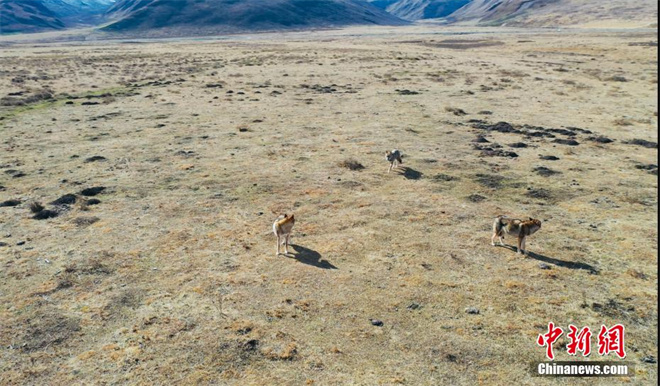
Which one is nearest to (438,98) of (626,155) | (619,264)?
(626,155)

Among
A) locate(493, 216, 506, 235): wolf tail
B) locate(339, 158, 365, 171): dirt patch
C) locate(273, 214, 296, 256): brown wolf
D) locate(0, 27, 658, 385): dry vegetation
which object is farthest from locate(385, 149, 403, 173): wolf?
locate(273, 214, 296, 256): brown wolf

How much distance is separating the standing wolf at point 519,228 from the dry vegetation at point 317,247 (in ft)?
2.01

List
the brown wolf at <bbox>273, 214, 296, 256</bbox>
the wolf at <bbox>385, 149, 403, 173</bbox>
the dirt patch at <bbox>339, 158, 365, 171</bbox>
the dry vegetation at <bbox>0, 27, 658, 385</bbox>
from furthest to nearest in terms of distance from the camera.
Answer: the dirt patch at <bbox>339, 158, 365, 171</bbox> < the wolf at <bbox>385, 149, 403, 173</bbox> < the brown wolf at <bbox>273, 214, 296, 256</bbox> < the dry vegetation at <bbox>0, 27, 658, 385</bbox>

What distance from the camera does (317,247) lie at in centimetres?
1301

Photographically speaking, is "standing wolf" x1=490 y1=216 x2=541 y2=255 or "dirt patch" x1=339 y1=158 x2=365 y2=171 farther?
"dirt patch" x1=339 y1=158 x2=365 y2=171

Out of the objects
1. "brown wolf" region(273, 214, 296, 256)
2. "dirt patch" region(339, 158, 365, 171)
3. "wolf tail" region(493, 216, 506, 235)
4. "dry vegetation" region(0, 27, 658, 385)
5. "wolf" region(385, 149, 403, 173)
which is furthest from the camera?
"dirt patch" region(339, 158, 365, 171)

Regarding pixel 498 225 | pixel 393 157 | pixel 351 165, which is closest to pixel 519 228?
pixel 498 225

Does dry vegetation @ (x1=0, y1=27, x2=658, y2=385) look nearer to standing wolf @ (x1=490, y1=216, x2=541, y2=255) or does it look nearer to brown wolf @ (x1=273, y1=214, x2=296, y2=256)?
brown wolf @ (x1=273, y1=214, x2=296, y2=256)

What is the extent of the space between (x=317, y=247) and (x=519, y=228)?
18.5 feet

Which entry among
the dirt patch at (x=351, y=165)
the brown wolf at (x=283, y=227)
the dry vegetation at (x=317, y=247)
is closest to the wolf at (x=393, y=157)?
the dry vegetation at (x=317, y=247)

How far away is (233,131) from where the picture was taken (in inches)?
1065

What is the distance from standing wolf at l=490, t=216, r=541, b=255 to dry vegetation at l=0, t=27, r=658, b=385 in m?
0.61

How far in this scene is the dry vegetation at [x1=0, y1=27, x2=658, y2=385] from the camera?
29.0 feet

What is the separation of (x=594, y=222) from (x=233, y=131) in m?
19.7
